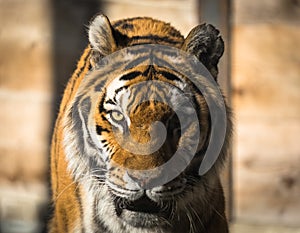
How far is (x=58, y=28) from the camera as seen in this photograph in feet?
7.11

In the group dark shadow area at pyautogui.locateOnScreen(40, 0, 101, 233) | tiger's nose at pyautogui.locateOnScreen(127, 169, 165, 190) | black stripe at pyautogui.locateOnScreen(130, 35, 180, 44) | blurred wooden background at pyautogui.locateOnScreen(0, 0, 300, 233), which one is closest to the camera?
tiger's nose at pyautogui.locateOnScreen(127, 169, 165, 190)

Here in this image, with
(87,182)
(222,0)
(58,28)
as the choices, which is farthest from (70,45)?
(87,182)

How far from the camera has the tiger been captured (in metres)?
1.50

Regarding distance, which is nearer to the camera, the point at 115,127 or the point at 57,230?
the point at 115,127

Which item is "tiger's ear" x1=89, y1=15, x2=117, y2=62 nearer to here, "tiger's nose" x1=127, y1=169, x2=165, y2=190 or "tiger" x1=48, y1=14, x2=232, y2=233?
"tiger" x1=48, y1=14, x2=232, y2=233

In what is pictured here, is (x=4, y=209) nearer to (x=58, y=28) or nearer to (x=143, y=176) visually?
(x=58, y=28)

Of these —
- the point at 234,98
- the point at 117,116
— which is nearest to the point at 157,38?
the point at 117,116

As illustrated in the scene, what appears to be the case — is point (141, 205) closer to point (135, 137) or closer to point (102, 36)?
point (135, 137)

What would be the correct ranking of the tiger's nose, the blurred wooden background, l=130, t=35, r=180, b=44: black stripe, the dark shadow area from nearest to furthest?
the tiger's nose
l=130, t=35, r=180, b=44: black stripe
the dark shadow area
the blurred wooden background

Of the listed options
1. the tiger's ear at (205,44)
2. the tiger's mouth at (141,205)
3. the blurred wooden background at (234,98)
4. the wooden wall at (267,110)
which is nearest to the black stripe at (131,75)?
the tiger's ear at (205,44)

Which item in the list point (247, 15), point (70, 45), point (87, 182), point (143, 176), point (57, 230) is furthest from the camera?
point (247, 15)

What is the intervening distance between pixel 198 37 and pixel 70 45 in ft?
2.04

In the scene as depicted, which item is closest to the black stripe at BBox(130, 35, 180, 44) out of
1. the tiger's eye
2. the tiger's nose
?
Answer: the tiger's eye

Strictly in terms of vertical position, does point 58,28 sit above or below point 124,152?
above
